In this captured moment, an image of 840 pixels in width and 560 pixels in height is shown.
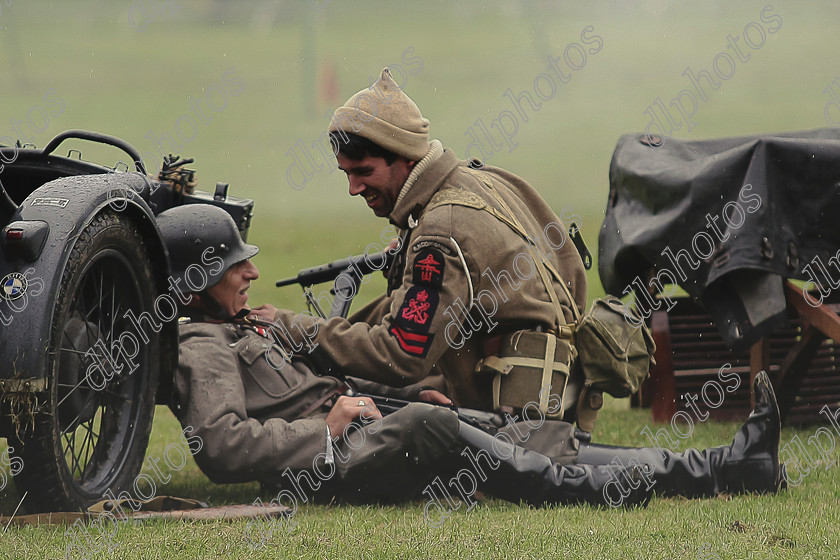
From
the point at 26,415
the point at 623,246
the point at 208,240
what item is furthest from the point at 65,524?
the point at 623,246

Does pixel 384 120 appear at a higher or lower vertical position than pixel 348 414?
higher

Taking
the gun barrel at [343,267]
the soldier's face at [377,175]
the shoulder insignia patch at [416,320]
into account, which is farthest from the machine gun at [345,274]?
the shoulder insignia patch at [416,320]

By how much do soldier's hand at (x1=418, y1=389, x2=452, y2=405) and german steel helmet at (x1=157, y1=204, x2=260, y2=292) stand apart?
3.23ft

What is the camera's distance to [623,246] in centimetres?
626

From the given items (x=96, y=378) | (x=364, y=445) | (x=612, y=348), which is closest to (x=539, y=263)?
(x=612, y=348)

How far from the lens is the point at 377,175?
5023mm

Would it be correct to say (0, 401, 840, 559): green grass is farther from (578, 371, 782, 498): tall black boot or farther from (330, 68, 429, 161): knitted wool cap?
(330, 68, 429, 161): knitted wool cap

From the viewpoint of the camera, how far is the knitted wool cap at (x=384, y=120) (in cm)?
491

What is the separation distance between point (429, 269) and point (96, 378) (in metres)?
1.44

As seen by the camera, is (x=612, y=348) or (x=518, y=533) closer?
(x=518, y=533)

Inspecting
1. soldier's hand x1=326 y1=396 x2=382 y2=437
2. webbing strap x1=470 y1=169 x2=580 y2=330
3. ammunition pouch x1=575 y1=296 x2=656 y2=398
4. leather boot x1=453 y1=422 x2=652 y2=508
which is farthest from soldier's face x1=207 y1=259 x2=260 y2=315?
ammunition pouch x1=575 y1=296 x2=656 y2=398

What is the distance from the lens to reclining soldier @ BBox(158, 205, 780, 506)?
438cm

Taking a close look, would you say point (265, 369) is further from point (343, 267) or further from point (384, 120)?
point (384, 120)

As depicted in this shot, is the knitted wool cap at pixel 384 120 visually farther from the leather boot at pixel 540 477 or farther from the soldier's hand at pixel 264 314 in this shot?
the leather boot at pixel 540 477
